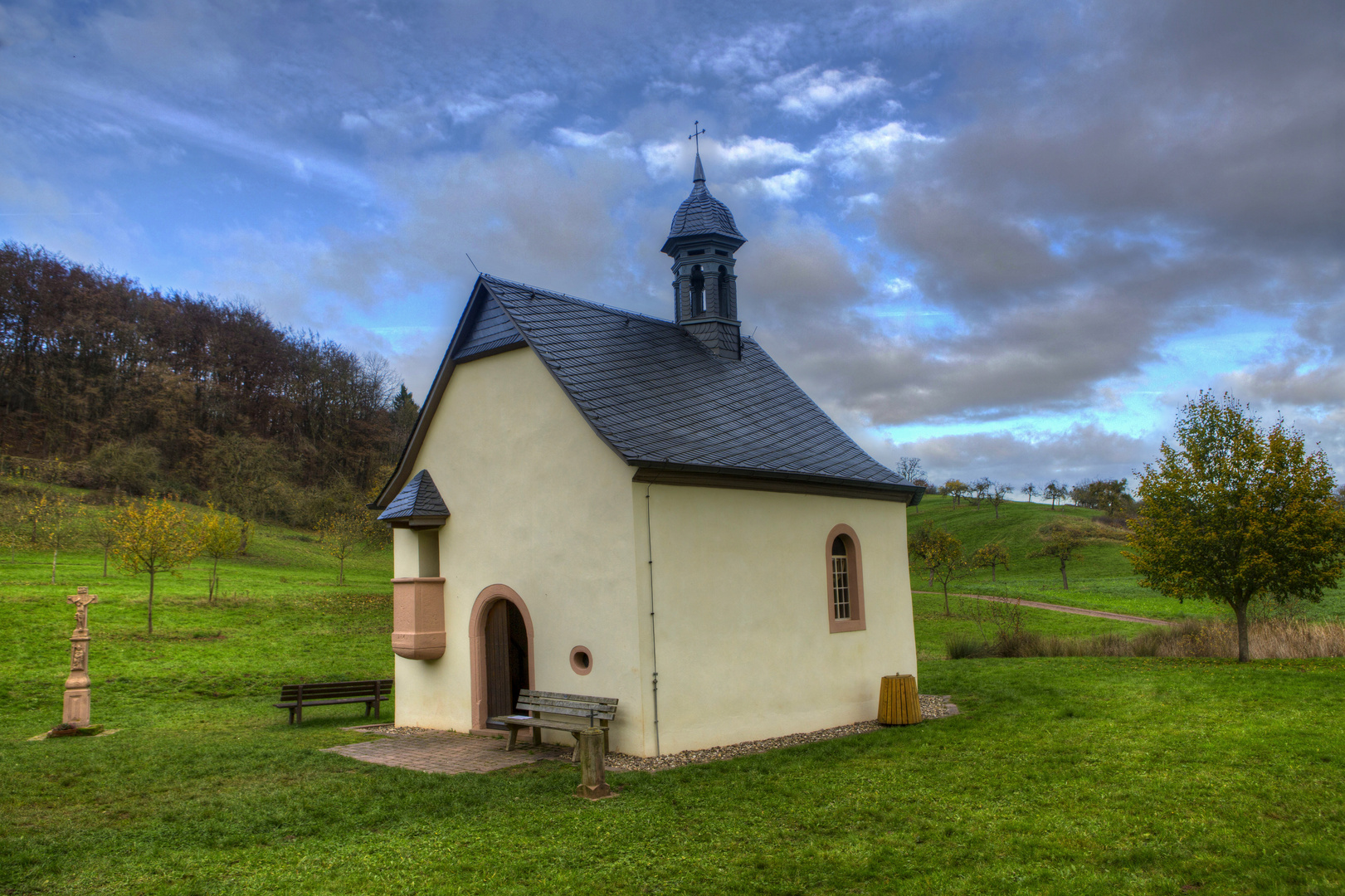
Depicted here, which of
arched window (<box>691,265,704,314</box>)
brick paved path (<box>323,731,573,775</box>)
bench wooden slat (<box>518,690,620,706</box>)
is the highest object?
arched window (<box>691,265,704,314</box>)

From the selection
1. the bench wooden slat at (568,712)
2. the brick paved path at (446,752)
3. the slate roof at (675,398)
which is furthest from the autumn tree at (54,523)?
the bench wooden slat at (568,712)

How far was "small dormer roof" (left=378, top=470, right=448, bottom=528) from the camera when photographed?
43.9 ft

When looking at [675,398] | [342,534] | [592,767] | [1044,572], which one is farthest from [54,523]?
[1044,572]

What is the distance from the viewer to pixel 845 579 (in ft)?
46.3

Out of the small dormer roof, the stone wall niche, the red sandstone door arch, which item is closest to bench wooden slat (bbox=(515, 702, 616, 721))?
the red sandstone door arch

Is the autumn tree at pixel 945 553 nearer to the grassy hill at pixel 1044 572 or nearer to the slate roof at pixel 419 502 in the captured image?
the grassy hill at pixel 1044 572

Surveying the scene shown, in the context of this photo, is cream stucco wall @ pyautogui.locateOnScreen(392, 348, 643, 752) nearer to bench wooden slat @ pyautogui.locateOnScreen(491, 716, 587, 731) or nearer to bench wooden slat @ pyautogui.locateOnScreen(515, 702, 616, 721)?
bench wooden slat @ pyautogui.locateOnScreen(515, 702, 616, 721)

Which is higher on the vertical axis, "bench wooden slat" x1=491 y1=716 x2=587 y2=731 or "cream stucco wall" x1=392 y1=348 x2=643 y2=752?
"cream stucco wall" x1=392 y1=348 x2=643 y2=752

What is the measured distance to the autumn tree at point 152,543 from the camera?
22.3 m

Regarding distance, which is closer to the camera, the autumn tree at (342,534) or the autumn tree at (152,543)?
the autumn tree at (152,543)

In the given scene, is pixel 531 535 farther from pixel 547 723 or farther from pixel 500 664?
pixel 547 723

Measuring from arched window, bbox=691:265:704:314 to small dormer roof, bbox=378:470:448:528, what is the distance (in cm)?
594

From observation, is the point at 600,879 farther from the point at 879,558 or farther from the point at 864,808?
the point at 879,558

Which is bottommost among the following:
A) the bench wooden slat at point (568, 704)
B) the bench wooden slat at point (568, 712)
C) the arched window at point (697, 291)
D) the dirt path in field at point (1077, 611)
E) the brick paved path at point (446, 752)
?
the dirt path in field at point (1077, 611)
